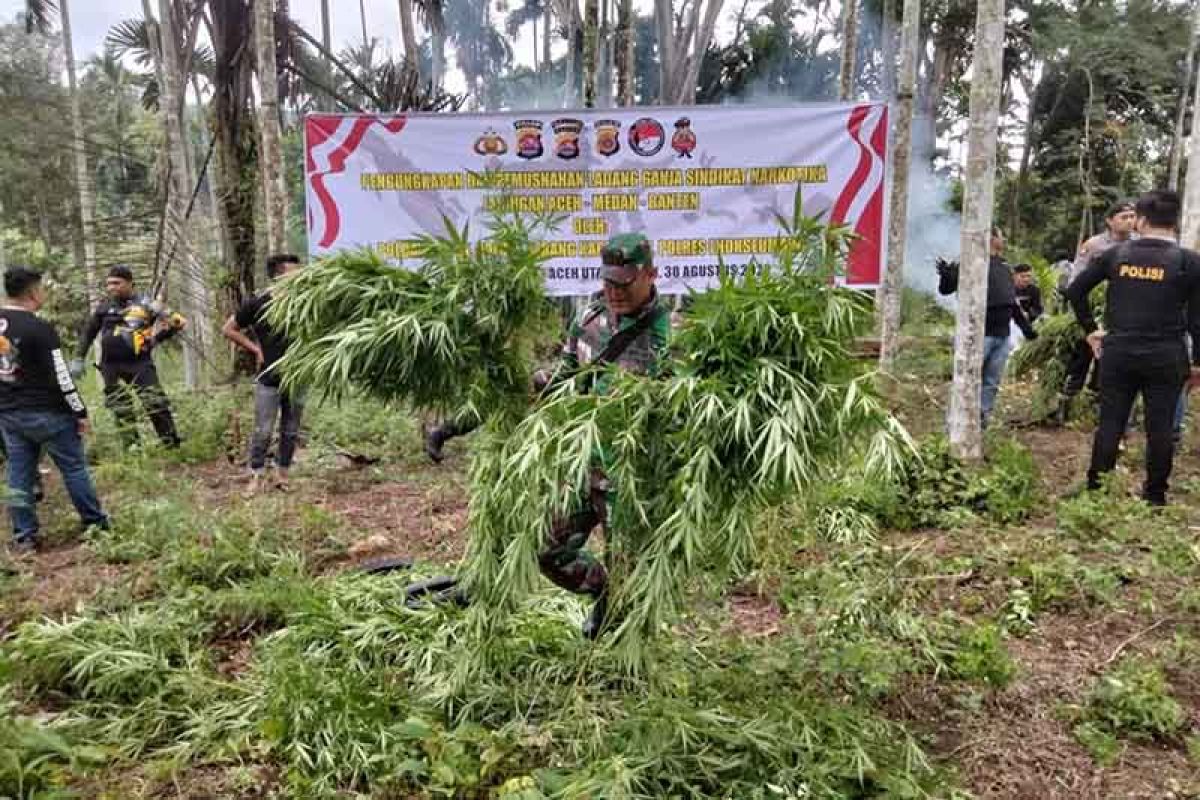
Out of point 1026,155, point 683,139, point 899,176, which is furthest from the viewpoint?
point 1026,155

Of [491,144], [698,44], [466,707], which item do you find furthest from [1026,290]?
[698,44]

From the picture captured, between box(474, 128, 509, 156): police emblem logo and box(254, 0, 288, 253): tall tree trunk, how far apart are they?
270 cm

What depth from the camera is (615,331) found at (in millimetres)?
2943

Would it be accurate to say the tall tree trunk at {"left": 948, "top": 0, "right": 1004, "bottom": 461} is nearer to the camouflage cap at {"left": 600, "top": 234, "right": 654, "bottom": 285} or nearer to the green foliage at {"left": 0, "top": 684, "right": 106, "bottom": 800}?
the camouflage cap at {"left": 600, "top": 234, "right": 654, "bottom": 285}

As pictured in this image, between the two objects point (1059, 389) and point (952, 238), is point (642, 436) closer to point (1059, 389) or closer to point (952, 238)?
point (1059, 389)

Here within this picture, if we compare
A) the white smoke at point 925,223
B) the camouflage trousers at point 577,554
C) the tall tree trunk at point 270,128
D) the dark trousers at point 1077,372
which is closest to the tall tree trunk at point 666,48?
the white smoke at point 925,223

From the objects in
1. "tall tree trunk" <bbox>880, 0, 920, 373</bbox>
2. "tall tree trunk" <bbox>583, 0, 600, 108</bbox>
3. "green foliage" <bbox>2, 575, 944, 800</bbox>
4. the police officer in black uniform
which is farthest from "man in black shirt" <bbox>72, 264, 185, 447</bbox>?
the police officer in black uniform

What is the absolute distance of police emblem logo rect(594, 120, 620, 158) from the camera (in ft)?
19.1

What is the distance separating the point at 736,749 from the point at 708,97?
965 inches

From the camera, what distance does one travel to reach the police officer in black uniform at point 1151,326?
4.79 m

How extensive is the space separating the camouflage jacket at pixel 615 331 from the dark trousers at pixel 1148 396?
11.4 feet

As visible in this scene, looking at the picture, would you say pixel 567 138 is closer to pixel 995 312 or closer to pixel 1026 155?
pixel 995 312

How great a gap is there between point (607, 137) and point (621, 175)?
0.27m

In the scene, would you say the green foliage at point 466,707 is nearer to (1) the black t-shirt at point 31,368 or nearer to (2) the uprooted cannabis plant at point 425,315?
(2) the uprooted cannabis plant at point 425,315
